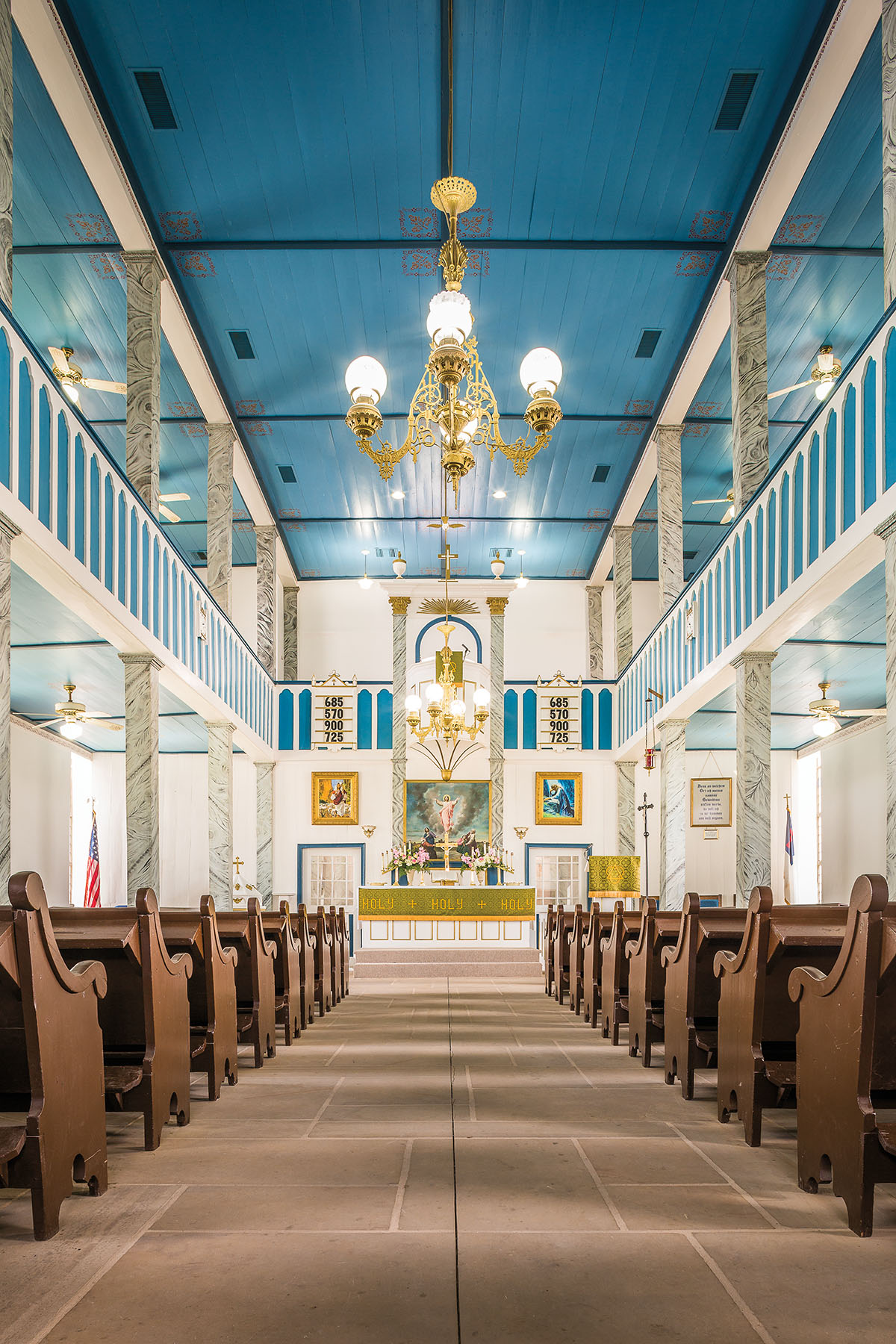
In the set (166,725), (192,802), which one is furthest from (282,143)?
(192,802)

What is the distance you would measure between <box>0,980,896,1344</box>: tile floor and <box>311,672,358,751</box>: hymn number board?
14059 mm

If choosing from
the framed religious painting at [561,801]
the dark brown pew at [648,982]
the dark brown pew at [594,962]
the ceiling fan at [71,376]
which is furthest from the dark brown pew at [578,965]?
the framed religious painting at [561,801]

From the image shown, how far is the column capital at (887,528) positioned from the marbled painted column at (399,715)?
13109 mm

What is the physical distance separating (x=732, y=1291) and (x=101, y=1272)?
1637mm

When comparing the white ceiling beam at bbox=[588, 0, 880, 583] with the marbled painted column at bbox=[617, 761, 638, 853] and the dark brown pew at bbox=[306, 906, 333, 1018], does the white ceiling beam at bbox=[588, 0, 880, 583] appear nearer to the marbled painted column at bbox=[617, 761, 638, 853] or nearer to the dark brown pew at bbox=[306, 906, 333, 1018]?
the marbled painted column at bbox=[617, 761, 638, 853]

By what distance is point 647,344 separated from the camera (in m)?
12.2

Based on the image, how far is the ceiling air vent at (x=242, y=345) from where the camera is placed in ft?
39.2

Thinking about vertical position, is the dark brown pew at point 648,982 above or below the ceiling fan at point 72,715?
below

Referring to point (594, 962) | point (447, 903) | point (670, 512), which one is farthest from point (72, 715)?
point (594, 962)

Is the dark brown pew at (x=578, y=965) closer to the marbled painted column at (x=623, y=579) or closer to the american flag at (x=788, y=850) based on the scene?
the marbled painted column at (x=623, y=579)

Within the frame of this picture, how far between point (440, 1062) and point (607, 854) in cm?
1251

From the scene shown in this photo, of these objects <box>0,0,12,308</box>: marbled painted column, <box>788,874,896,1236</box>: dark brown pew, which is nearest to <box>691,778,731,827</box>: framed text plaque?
<box>0,0,12,308</box>: marbled painted column

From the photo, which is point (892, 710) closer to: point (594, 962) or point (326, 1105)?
point (594, 962)

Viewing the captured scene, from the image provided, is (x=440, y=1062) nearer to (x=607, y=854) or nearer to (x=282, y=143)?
(x=282, y=143)
